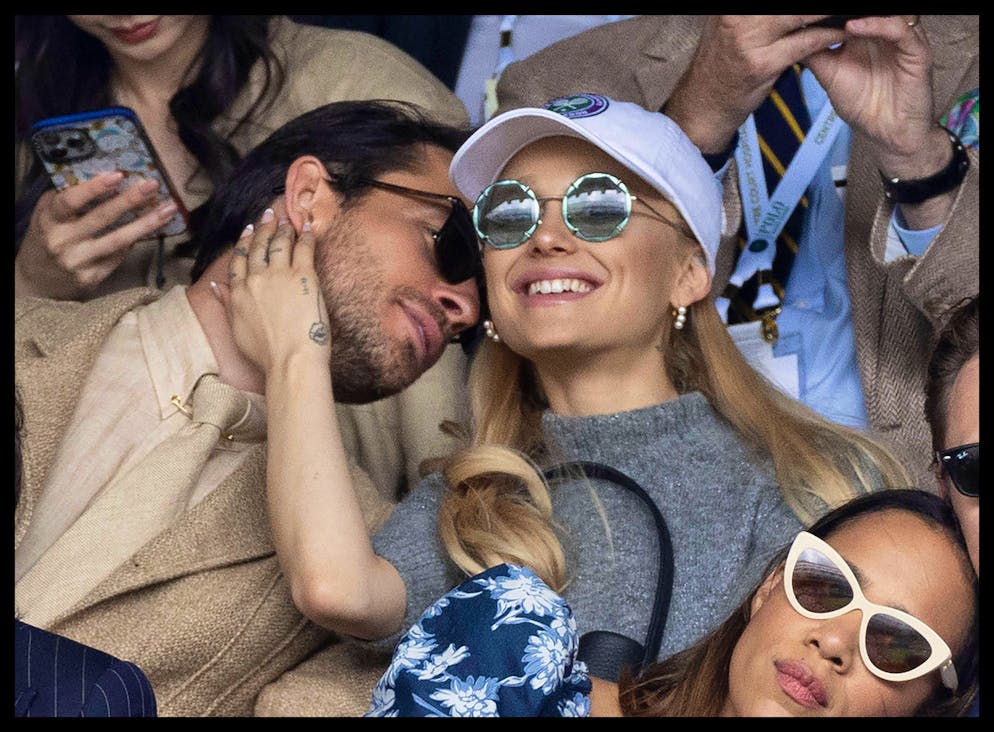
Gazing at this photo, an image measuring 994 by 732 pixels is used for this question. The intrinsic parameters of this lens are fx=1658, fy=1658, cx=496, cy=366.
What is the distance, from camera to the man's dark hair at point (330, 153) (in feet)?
6.16

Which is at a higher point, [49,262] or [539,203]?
[539,203]

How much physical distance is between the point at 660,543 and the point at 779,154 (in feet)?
1.74

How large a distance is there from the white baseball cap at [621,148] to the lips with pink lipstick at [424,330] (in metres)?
0.17

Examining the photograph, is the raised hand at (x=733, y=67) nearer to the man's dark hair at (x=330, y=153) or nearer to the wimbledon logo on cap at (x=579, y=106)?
the wimbledon logo on cap at (x=579, y=106)

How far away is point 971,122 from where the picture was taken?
179 centimetres

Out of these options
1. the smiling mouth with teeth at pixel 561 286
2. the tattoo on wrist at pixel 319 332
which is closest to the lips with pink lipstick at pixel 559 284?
the smiling mouth with teeth at pixel 561 286

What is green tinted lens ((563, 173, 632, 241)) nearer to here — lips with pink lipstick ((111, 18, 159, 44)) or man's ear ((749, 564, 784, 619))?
man's ear ((749, 564, 784, 619))

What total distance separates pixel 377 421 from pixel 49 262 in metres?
0.45

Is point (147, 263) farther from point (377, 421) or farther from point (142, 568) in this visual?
point (142, 568)

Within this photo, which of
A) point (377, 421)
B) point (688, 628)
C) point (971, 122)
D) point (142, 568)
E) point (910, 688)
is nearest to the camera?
point (910, 688)

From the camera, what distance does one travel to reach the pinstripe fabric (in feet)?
4.37

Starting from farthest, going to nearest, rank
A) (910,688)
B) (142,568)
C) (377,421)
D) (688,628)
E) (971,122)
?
(377,421) < (971,122) < (142,568) < (688,628) < (910,688)

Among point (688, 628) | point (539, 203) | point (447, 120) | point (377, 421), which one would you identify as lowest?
point (377, 421)
